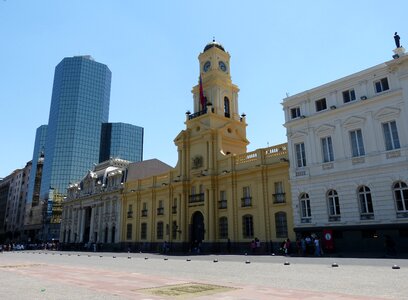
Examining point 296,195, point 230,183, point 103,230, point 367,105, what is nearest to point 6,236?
point 103,230

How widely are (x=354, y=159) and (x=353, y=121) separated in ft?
10.5

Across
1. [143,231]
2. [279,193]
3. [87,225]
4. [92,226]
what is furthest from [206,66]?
[87,225]

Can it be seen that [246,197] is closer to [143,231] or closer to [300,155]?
[300,155]

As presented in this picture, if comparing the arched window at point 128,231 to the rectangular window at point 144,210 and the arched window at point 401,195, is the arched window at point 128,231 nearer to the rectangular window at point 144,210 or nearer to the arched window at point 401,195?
the rectangular window at point 144,210

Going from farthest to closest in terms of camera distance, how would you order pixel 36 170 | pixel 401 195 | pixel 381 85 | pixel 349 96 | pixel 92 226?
1. pixel 36 170
2. pixel 92 226
3. pixel 349 96
4. pixel 381 85
5. pixel 401 195

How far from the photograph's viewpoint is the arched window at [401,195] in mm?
23484

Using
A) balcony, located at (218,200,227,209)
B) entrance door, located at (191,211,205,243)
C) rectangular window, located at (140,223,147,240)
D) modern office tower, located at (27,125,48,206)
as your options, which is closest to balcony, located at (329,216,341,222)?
balcony, located at (218,200,227,209)

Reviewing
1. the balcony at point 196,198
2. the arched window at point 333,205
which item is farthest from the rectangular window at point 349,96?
the balcony at point 196,198

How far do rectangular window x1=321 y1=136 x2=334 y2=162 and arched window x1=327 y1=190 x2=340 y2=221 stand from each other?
2867 mm

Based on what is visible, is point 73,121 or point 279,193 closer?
point 279,193

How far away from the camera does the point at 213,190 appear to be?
131 ft

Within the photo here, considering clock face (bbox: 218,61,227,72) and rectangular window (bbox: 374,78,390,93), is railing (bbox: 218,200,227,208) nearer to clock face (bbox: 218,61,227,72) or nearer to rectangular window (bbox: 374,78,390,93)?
clock face (bbox: 218,61,227,72)

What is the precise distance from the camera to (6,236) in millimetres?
115188

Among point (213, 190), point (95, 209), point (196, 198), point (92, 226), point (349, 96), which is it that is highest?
point (349, 96)
